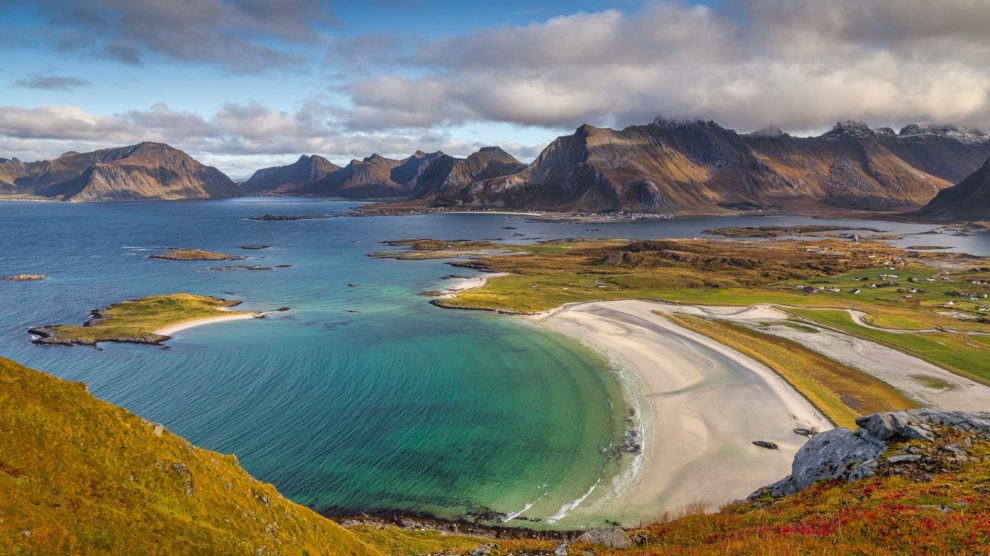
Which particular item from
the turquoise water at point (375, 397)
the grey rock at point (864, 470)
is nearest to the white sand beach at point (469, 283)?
the turquoise water at point (375, 397)

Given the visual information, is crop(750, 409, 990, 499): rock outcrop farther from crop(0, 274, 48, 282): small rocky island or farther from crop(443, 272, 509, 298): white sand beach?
crop(0, 274, 48, 282): small rocky island

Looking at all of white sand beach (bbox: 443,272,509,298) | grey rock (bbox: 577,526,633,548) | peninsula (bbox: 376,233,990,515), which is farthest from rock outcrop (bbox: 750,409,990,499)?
white sand beach (bbox: 443,272,509,298)

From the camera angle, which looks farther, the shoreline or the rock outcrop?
the shoreline

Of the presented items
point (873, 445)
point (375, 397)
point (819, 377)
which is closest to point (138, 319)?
point (375, 397)

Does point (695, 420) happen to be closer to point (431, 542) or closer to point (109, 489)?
point (431, 542)

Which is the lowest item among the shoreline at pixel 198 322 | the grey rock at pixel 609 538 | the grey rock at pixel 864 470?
the shoreline at pixel 198 322

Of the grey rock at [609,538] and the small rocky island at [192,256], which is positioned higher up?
the small rocky island at [192,256]

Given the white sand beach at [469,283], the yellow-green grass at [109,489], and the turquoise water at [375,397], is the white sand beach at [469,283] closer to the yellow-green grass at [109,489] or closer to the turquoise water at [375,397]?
the turquoise water at [375,397]
